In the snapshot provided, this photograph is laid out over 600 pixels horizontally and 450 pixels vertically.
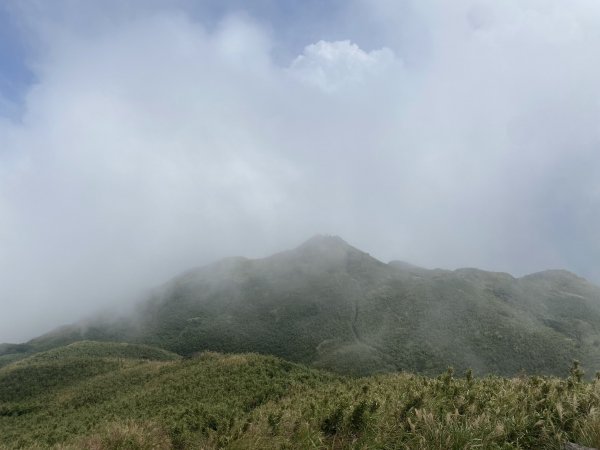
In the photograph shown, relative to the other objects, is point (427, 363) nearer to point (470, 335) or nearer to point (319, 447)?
point (470, 335)

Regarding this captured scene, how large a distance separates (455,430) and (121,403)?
34460 mm

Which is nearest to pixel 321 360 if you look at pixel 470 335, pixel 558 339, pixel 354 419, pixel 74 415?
pixel 470 335

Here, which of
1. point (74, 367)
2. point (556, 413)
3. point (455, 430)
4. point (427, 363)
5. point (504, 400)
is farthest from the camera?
point (427, 363)

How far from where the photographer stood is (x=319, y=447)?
8992mm

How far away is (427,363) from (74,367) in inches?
5034

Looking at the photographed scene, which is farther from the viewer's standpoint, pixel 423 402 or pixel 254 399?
pixel 254 399

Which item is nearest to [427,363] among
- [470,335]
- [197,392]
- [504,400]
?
[470,335]

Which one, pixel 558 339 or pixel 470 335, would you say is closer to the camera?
pixel 558 339

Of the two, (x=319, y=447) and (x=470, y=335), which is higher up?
(x=319, y=447)

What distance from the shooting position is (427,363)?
156 meters

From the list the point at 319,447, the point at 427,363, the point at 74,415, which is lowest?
the point at 427,363

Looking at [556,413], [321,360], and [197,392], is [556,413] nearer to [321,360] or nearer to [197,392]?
[197,392]

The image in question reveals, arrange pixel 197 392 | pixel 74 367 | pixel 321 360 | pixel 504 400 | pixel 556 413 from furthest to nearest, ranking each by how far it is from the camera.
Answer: pixel 321 360 < pixel 74 367 < pixel 197 392 < pixel 504 400 < pixel 556 413

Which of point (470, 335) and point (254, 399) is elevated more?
point (254, 399)
